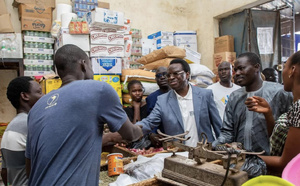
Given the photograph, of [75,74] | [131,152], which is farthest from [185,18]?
[75,74]

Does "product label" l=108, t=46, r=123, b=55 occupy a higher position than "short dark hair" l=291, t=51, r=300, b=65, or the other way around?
"product label" l=108, t=46, r=123, b=55

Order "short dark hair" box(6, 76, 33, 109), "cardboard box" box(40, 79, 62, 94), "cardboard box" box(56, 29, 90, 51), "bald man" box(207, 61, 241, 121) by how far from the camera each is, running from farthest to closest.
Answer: "cardboard box" box(56, 29, 90, 51), "cardboard box" box(40, 79, 62, 94), "bald man" box(207, 61, 241, 121), "short dark hair" box(6, 76, 33, 109)

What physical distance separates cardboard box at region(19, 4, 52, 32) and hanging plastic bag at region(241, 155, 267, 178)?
423 cm

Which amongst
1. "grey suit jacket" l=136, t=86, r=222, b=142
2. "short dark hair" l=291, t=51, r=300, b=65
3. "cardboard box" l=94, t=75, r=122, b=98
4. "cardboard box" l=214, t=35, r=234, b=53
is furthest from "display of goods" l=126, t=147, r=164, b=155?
"cardboard box" l=214, t=35, r=234, b=53

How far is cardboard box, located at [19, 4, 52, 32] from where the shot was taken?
444 centimetres

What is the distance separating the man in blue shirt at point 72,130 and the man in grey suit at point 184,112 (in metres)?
1.10

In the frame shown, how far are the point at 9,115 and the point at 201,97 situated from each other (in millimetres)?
4614

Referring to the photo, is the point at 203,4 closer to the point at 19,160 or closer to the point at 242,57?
the point at 242,57

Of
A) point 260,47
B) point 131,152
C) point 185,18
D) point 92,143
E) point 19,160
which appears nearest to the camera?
point 92,143

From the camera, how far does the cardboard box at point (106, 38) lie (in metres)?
3.73

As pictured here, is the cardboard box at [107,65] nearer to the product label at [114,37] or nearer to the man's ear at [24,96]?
the product label at [114,37]

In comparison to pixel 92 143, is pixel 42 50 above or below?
above

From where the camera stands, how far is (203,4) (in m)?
6.07

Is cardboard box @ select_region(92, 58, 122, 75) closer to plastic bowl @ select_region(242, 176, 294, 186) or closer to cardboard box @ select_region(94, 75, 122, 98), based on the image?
cardboard box @ select_region(94, 75, 122, 98)
